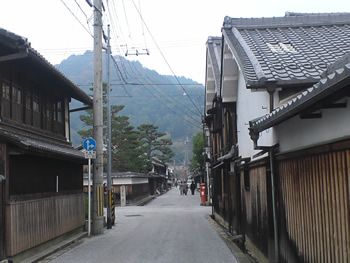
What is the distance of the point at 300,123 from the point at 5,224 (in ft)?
23.0

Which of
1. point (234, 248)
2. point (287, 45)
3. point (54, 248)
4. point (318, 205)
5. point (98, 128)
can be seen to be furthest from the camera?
point (98, 128)

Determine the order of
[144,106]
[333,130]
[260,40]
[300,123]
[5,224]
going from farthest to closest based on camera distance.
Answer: [144,106]
[260,40]
[5,224]
[300,123]
[333,130]

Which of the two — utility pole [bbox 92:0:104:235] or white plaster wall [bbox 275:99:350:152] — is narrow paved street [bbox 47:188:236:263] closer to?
utility pole [bbox 92:0:104:235]

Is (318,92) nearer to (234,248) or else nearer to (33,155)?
(33,155)

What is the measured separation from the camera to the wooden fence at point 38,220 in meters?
9.50

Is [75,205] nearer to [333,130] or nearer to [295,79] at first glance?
[295,79]

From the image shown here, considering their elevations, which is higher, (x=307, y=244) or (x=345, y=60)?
(x=345, y=60)

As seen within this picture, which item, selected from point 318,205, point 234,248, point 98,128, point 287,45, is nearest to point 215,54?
point 98,128

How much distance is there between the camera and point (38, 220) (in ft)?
37.6

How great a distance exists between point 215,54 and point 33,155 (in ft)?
49.7

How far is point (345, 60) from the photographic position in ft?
19.8

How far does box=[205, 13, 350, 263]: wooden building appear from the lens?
4852 millimetres

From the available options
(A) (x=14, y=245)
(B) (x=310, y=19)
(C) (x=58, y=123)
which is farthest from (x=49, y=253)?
(B) (x=310, y=19)

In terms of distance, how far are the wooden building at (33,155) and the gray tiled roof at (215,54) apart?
7.43 m
